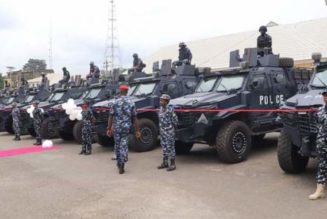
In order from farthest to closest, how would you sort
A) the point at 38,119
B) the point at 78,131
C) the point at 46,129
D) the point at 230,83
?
the point at 46,129 < the point at 38,119 < the point at 78,131 < the point at 230,83

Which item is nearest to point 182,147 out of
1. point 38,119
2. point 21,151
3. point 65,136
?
point 21,151

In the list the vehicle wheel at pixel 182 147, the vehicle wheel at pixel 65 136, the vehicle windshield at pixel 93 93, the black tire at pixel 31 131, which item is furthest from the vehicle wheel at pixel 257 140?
the black tire at pixel 31 131

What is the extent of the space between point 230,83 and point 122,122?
2.73m

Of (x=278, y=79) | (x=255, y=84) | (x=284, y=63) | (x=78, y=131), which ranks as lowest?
(x=78, y=131)

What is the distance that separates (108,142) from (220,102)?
14.4ft

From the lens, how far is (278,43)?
80.4 feet

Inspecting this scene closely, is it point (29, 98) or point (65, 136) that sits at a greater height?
point (29, 98)

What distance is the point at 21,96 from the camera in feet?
68.4

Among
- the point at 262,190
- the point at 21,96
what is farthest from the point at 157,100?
the point at 21,96

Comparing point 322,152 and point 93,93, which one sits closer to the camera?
point 322,152

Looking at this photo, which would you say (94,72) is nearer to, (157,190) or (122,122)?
(122,122)

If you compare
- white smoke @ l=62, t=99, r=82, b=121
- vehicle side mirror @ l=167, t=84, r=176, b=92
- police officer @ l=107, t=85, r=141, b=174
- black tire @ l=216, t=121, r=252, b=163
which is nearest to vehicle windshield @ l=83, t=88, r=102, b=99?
white smoke @ l=62, t=99, r=82, b=121

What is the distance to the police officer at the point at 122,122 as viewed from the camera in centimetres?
871

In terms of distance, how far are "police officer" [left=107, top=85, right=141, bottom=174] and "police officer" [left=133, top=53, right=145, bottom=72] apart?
6290 mm
